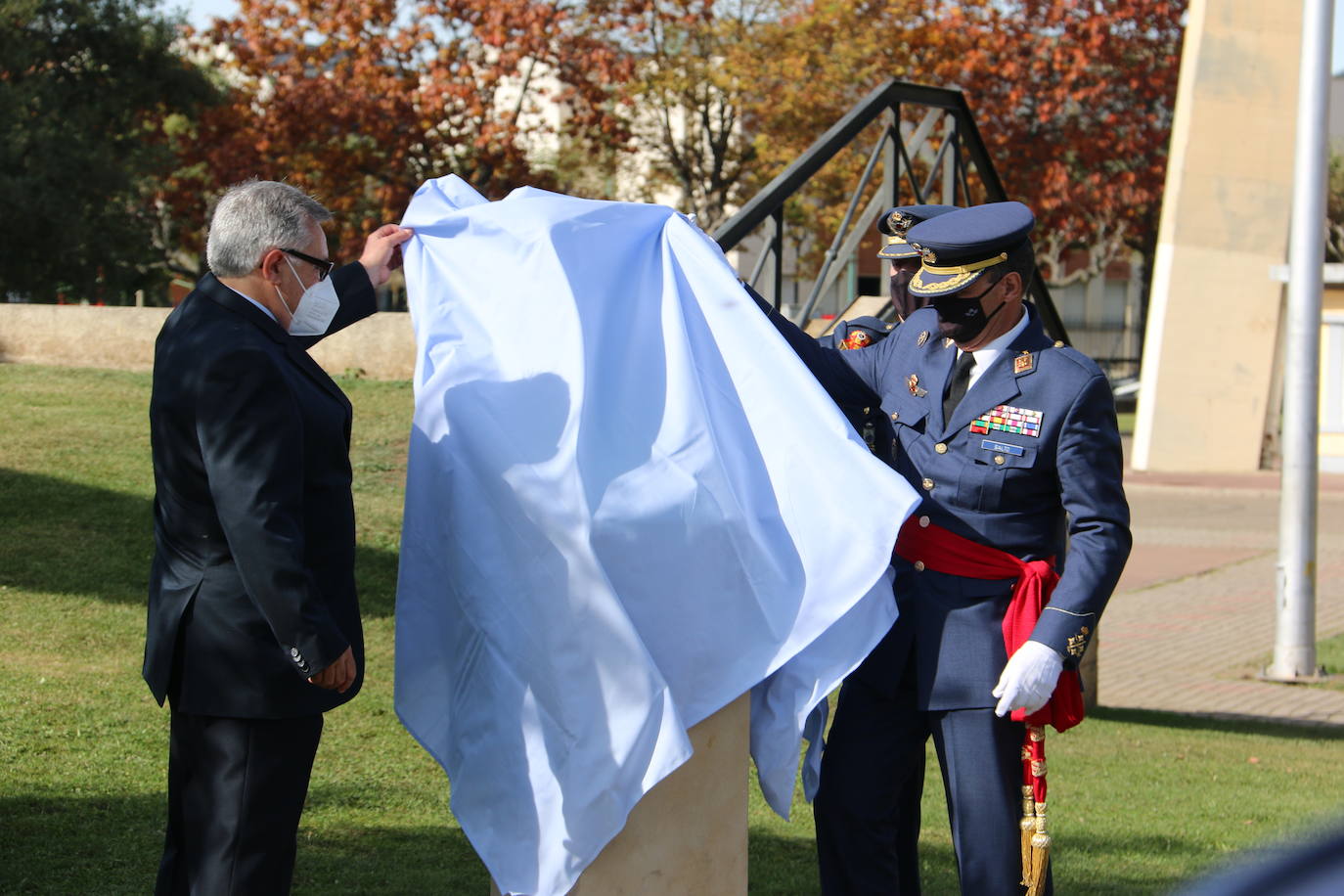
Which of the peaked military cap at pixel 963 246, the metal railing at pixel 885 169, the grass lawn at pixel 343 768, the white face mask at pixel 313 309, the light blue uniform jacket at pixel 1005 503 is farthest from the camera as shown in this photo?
the metal railing at pixel 885 169

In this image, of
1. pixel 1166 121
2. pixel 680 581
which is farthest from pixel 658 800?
pixel 1166 121

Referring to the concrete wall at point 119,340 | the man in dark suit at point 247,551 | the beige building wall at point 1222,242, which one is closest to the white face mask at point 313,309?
the man in dark suit at point 247,551

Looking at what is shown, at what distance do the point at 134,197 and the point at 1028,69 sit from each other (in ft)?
50.8

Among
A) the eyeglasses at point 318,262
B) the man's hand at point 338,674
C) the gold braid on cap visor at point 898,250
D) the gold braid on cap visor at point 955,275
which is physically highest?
the eyeglasses at point 318,262

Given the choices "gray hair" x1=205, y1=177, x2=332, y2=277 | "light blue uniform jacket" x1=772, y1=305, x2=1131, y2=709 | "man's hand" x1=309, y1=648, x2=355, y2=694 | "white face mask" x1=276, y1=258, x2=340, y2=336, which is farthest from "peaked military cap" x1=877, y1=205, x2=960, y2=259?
"man's hand" x1=309, y1=648, x2=355, y2=694

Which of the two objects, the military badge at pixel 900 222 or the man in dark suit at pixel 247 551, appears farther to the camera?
the military badge at pixel 900 222

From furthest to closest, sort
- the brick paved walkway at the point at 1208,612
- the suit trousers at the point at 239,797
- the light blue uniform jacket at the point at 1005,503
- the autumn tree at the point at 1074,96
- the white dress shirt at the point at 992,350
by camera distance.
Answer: the autumn tree at the point at 1074,96 < the brick paved walkway at the point at 1208,612 < the white dress shirt at the point at 992,350 < the light blue uniform jacket at the point at 1005,503 < the suit trousers at the point at 239,797

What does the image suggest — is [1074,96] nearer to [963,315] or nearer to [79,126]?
[79,126]

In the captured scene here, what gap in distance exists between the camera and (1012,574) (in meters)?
3.66

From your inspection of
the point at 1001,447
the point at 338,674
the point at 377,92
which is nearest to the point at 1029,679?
the point at 1001,447

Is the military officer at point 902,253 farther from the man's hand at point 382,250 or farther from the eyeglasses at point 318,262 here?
the eyeglasses at point 318,262

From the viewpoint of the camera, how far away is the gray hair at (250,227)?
3266 millimetres

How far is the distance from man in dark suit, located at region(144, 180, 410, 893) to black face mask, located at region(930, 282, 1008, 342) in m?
1.45

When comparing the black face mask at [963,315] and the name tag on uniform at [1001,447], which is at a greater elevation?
the black face mask at [963,315]
